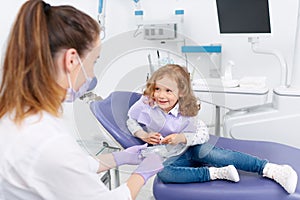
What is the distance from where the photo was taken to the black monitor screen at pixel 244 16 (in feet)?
5.80

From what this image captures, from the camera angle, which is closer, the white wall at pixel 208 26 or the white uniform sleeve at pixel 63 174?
the white uniform sleeve at pixel 63 174

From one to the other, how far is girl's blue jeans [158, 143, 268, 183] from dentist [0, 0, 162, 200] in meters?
0.53

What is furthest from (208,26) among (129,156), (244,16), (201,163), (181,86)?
(129,156)

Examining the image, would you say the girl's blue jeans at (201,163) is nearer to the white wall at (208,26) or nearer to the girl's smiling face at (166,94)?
the girl's smiling face at (166,94)

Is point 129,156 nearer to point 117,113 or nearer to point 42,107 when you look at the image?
point 117,113

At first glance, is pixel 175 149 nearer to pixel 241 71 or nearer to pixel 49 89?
pixel 49 89

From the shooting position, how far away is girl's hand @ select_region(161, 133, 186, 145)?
1.39m

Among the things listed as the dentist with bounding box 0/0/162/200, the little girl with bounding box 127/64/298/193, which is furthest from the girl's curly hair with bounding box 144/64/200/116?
the dentist with bounding box 0/0/162/200

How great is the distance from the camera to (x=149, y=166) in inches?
46.0

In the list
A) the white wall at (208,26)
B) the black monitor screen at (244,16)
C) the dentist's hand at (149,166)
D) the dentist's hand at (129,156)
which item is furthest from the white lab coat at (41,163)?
the black monitor screen at (244,16)

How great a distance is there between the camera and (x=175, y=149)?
57.3 inches

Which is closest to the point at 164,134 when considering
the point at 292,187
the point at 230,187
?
the point at 230,187

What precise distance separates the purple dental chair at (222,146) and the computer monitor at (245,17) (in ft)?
2.06

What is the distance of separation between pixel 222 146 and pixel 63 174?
3.32 feet
